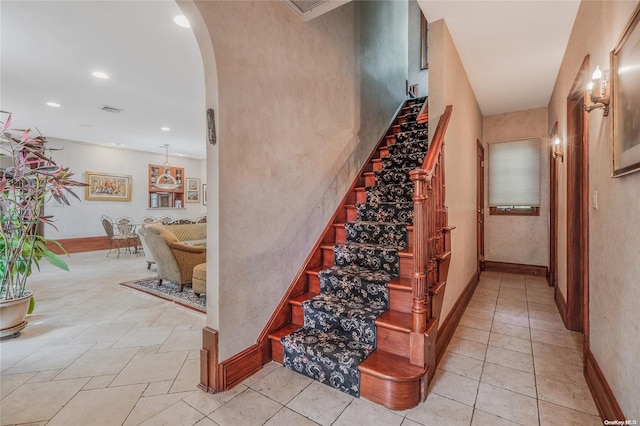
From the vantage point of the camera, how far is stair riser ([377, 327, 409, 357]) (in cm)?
195

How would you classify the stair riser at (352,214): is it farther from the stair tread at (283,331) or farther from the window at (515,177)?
the window at (515,177)

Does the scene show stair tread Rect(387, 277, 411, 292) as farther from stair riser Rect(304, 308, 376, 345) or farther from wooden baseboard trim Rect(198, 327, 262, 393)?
wooden baseboard trim Rect(198, 327, 262, 393)

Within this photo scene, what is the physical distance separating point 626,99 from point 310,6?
2.16 meters

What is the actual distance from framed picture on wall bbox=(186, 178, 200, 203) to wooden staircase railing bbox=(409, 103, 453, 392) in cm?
1006

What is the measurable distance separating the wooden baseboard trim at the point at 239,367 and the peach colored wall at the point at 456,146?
5.18 feet

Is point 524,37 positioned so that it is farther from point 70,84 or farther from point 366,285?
point 70,84

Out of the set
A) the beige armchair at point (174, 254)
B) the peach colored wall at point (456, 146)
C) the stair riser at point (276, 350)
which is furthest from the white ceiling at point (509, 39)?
the beige armchair at point (174, 254)

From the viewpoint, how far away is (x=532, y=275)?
4812mm

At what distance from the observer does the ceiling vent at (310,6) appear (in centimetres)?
232

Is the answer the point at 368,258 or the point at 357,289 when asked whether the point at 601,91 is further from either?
the point at 357,289

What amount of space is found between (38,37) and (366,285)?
4.10 m

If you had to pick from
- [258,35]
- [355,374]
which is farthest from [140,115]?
[355,374]

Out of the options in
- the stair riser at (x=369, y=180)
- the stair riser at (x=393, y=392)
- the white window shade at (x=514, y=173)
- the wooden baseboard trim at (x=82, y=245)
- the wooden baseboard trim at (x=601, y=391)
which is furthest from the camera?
the wooden baseboard trim at (x=82, y=245)

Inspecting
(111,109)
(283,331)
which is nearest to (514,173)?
(283,331)
